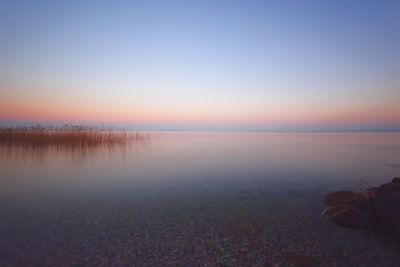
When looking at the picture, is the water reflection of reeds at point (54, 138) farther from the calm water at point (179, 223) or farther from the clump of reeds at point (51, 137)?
the calm water at point (179, 223)

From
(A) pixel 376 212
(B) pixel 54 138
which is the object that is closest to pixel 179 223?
(A) pixel 376 212

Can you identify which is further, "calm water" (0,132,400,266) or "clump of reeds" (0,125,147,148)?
"clump of reeds" (0,125,147,148)

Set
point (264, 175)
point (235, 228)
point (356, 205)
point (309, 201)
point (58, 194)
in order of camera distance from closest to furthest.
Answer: point (235, 228), point (356, 205), point (309, 201), point (58, 194), point (264, 175)

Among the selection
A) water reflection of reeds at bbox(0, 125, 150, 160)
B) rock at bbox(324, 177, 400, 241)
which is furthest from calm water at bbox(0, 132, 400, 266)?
water reflection of reeds at bbox(0, 125, 150, 160)

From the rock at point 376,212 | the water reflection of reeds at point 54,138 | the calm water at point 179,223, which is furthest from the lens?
the water reflection of reeds at point 54,138

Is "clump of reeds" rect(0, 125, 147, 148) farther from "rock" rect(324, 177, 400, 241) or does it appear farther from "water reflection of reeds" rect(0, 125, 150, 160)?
"rock" rect(324, 177, 400, 241)

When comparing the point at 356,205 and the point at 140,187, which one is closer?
the point at 356,205

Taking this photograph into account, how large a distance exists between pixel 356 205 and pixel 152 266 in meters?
5.06

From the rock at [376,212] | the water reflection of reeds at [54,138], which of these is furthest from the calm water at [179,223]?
the water reflection of reeds at [54,138]

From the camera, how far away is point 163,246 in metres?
4.14

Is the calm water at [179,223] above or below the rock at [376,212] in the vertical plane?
below

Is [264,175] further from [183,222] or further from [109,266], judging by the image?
[109,266]

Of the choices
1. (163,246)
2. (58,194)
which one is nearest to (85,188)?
(58,194)

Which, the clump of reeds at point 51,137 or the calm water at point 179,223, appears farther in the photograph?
the clump of reeds at point 51,137
